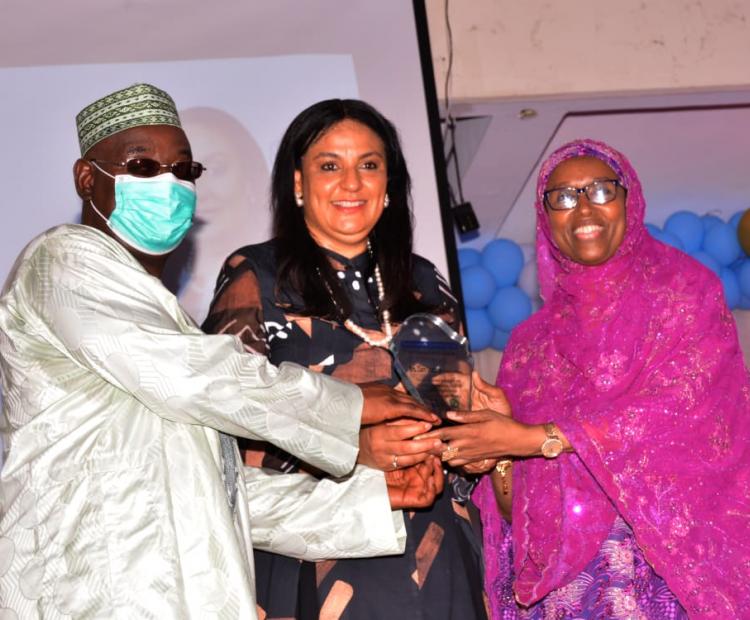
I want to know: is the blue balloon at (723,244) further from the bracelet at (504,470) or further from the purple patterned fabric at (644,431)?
the bracelet at (504,470)

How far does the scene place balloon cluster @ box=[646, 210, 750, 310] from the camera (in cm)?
736

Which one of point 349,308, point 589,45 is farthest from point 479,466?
point 589,45

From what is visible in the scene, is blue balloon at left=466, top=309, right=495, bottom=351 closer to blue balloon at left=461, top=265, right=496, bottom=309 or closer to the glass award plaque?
blue balloon at left=461, top=265, right=496, bottom=309

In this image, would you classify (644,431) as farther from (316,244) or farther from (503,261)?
(503,261)

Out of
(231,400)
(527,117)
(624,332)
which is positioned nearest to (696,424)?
(624,332)

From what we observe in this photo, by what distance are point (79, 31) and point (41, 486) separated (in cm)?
240

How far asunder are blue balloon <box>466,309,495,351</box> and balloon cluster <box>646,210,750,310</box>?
118 centimetres

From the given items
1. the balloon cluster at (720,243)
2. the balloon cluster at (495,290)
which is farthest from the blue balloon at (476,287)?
the balloon cluster at (720,243)

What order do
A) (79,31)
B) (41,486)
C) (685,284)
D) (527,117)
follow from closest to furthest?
(41,486)
(685,284)
(79,31)
(527,117)

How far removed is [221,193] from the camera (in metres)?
4.35

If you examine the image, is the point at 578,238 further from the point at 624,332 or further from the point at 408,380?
the point at 408,380

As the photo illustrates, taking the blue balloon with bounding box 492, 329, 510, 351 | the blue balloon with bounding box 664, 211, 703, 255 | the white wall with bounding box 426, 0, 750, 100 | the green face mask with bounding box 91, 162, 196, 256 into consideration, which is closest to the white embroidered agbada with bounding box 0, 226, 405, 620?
the green face mask with bounding box 91, 162, 196, 256

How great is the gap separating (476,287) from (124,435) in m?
4.64

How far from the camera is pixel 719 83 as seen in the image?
5789 millimetres
